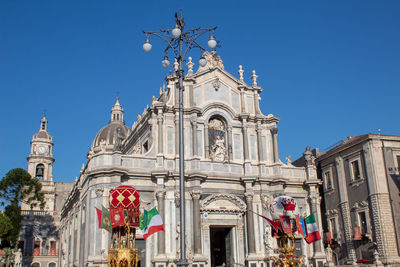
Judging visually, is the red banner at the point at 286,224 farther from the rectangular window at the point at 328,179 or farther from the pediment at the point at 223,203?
the rectangular window at the point at 328,179

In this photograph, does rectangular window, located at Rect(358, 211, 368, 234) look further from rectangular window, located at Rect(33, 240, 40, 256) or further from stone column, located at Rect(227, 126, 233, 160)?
rectangular window, located at Rect(33, 240, 40, 256)

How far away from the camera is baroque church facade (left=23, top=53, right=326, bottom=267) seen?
30.1 m

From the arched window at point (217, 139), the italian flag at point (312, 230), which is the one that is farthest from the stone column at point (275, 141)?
the italian flag at point (312, 230)

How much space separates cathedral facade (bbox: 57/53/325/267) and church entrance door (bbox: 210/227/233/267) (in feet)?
0.25

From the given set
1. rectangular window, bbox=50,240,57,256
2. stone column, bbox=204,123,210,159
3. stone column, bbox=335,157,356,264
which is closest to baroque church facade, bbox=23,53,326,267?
stone column, bbox=204,123,210,159

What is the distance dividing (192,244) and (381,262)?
13137 millimetres

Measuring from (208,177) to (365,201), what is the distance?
12.2m

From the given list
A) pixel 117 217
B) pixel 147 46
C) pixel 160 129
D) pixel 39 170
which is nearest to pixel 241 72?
pixel 160 129

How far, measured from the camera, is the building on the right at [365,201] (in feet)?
105

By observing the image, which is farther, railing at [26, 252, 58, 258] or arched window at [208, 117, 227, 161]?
railing at [26, 252, 58, 258]

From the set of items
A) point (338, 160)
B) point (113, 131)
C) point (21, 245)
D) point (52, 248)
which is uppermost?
point (113, 131)

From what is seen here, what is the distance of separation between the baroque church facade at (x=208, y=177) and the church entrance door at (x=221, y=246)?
8cm

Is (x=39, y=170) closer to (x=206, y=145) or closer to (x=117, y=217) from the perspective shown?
(x=206, y=145)

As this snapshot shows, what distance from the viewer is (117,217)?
17.8 meters
